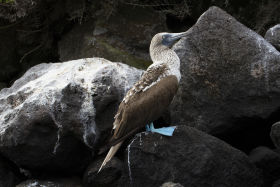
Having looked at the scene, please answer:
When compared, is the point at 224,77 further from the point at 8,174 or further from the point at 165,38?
A: the point at 8,174

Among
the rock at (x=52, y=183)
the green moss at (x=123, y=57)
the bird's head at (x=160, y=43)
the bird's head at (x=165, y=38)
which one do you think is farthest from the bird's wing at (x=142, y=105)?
the green moss at (x=123, y=57)

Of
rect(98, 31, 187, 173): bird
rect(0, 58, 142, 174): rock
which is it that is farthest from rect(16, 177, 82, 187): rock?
rect(98, 31, 187, 173): bird

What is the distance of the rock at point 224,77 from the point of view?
20.1 ft

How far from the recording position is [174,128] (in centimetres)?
533

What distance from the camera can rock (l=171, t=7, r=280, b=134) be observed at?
6.12 meters

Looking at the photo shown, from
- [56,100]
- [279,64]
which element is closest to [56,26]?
[56,100]

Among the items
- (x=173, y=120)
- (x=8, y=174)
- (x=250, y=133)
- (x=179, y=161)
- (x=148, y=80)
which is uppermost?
(x=148, y=80)

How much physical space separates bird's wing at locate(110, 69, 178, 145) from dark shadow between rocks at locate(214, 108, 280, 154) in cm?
116

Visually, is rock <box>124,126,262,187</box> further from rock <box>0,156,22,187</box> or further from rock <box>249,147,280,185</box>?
rock <box>0,156,22,187</box>

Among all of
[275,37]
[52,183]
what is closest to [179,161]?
[52,183]

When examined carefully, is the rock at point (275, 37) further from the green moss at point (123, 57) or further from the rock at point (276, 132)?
the green moss at point (123, 57)

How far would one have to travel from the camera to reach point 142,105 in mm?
5297

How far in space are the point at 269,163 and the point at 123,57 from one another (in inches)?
111

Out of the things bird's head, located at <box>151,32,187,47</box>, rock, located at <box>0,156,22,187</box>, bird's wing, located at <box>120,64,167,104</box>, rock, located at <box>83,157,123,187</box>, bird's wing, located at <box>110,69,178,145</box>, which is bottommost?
rock, located at <box>0,156,22,187</box>
